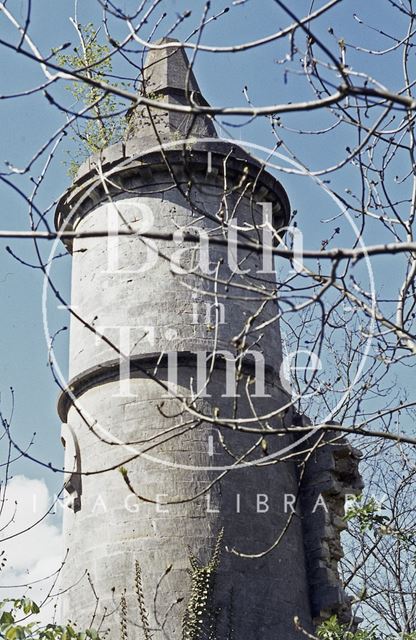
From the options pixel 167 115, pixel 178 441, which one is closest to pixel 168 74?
pixel 167 115

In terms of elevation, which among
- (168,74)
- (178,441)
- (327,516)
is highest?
(168,74)

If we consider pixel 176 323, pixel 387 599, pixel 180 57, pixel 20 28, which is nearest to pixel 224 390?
pixel 176 323

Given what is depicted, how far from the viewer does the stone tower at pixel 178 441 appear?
7.69m

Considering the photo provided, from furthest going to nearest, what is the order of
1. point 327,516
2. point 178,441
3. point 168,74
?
1. point 168,74
2. point 327,516
3. point 178,441

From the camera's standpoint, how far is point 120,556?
779 cm

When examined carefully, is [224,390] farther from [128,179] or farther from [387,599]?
[387,599]

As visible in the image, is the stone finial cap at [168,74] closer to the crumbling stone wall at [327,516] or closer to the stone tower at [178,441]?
the stone tower at [178,441]

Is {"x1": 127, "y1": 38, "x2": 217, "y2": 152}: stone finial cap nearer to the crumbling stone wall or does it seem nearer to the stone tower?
the stone tower

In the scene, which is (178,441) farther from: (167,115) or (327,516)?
(167,115)

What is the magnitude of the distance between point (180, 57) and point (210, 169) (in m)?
2.04

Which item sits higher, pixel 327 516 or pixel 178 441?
pixel 178 441

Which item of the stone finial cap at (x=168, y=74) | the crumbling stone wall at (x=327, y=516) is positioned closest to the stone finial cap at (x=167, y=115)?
the stone finial cap at (x=168, y=74)

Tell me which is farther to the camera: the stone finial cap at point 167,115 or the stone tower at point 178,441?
the stone finial cap at point 167,115

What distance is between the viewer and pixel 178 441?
811 centimetres
